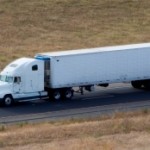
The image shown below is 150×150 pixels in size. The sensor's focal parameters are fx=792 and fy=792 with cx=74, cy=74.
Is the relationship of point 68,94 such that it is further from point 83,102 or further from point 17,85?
point 17,85

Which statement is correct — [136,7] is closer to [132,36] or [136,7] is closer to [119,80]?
[132,36]

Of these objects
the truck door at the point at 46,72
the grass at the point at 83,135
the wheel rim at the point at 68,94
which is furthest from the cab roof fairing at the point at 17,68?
the grass at the point at 83,135

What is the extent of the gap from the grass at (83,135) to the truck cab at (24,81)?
6950 millimetres

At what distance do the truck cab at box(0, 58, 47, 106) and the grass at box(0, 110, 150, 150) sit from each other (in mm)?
6950

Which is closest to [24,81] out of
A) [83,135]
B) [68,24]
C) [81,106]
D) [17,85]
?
[17,85]

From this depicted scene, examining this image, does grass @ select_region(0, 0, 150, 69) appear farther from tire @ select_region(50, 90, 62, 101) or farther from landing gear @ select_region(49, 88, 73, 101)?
tire @ select_region(50, 90, 62, 101)

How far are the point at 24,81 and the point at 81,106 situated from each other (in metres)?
3.52

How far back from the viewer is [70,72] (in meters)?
44.3

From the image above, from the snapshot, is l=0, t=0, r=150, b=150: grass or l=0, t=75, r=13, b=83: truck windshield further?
l=0, t=0, r=150, b=150: grass

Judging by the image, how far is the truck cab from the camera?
139 feet

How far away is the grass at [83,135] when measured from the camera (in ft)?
92.6

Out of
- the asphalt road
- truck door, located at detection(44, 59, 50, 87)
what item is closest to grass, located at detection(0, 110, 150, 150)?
the asphalt road

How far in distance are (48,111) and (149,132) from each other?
9.83 m

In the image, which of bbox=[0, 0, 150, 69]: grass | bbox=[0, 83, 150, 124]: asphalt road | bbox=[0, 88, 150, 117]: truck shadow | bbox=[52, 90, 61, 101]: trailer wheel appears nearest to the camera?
bbox=[0, 83, 150, 124]: asphalt road
